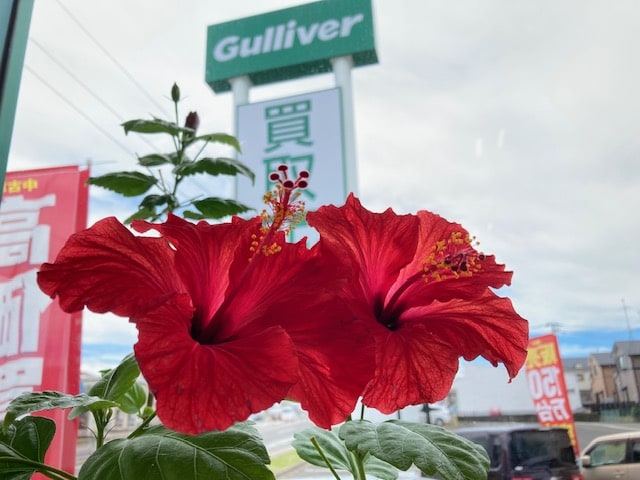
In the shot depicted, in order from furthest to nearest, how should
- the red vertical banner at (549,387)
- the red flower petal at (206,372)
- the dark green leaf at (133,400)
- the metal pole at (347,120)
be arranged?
1. the metal pole at (347,120)
2. the red vertical banner at (549,387)
3. the dark green leaf at (133,400)
4. the red flower petal at (206,372)

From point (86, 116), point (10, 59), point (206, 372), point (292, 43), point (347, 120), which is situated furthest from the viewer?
point (292, 43)

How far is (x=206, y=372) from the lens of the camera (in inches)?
12.1

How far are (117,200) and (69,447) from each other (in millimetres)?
624

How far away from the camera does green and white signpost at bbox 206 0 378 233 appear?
1.97 metres

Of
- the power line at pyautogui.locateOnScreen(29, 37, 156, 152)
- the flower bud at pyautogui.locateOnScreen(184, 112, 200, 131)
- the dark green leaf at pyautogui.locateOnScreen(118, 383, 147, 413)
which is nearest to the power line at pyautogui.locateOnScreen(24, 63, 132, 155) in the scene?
the power line at pyautogui.locateOnScreen(29, 37, 156, 152)

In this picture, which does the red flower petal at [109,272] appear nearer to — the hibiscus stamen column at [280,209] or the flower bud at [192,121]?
the hibiscus stamen column at [280,209]

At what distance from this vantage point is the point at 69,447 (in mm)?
1296

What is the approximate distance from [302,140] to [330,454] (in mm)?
1629

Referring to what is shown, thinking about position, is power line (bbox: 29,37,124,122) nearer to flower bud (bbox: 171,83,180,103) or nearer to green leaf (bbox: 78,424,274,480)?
flower bud (bbox: 171,83,180,103)

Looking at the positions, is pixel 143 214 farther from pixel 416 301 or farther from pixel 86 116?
pixel 86 116

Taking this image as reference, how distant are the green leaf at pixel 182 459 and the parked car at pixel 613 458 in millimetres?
1278

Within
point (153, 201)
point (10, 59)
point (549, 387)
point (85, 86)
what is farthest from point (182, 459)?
point (85, 86)

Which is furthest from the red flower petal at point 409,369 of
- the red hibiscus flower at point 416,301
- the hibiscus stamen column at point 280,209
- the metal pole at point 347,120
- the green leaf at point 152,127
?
the metal pole at point 347,120

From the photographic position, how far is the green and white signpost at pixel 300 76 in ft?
6.48
